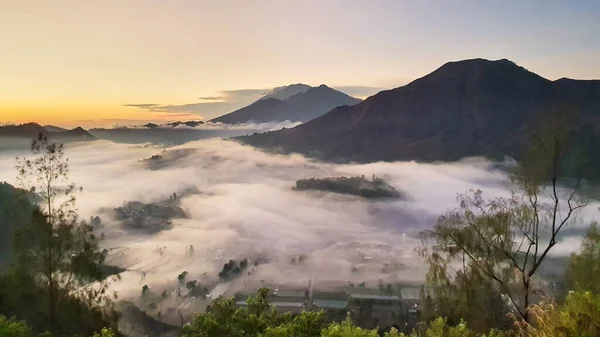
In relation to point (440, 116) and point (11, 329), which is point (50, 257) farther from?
point (440, 116)

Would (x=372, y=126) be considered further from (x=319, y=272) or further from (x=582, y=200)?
(x=582, y=200)

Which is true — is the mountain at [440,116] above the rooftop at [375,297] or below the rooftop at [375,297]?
above

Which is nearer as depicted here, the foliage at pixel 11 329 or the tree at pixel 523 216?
the foliage at pixel 11 329

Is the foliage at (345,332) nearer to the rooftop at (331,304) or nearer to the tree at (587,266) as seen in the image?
the tree at (587,266)

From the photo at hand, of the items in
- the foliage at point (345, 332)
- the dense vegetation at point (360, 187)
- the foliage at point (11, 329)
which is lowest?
the dense vegetation at point (360, 187)

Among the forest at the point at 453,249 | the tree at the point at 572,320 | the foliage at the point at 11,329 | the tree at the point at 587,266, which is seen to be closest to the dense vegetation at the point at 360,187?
the tree at the point at 587,266

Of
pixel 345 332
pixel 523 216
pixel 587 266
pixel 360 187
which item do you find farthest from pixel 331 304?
pixel 360 187
